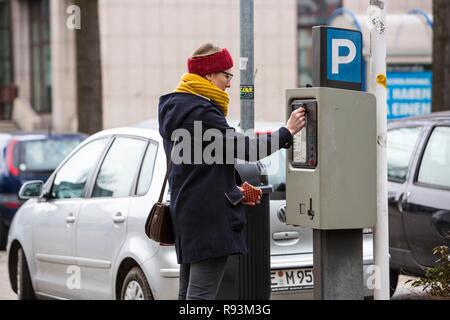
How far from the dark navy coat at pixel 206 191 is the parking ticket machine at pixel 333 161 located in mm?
169

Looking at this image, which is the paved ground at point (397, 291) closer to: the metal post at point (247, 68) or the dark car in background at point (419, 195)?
the dark car in background at point (419, 195)

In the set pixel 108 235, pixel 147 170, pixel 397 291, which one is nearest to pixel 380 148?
pixel 147 170

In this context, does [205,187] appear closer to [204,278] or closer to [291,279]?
[204,278]

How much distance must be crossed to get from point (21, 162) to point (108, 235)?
6.61 meters

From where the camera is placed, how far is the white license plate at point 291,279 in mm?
7133

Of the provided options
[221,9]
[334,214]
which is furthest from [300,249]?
[221,9]

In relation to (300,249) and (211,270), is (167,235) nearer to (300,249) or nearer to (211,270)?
(211,270)

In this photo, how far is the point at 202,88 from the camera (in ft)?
18.1

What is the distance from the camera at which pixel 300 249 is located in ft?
24.0

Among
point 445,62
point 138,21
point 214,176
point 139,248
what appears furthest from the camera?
point 138,21

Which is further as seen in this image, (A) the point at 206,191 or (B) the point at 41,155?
(B) the point at 41,155

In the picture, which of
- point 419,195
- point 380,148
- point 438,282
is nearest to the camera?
point 380,148

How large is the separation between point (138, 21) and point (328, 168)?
2400 centimetres

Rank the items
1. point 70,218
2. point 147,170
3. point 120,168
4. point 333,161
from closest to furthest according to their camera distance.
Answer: point 333,161, point 147,170, point 120,168, point 70,218
